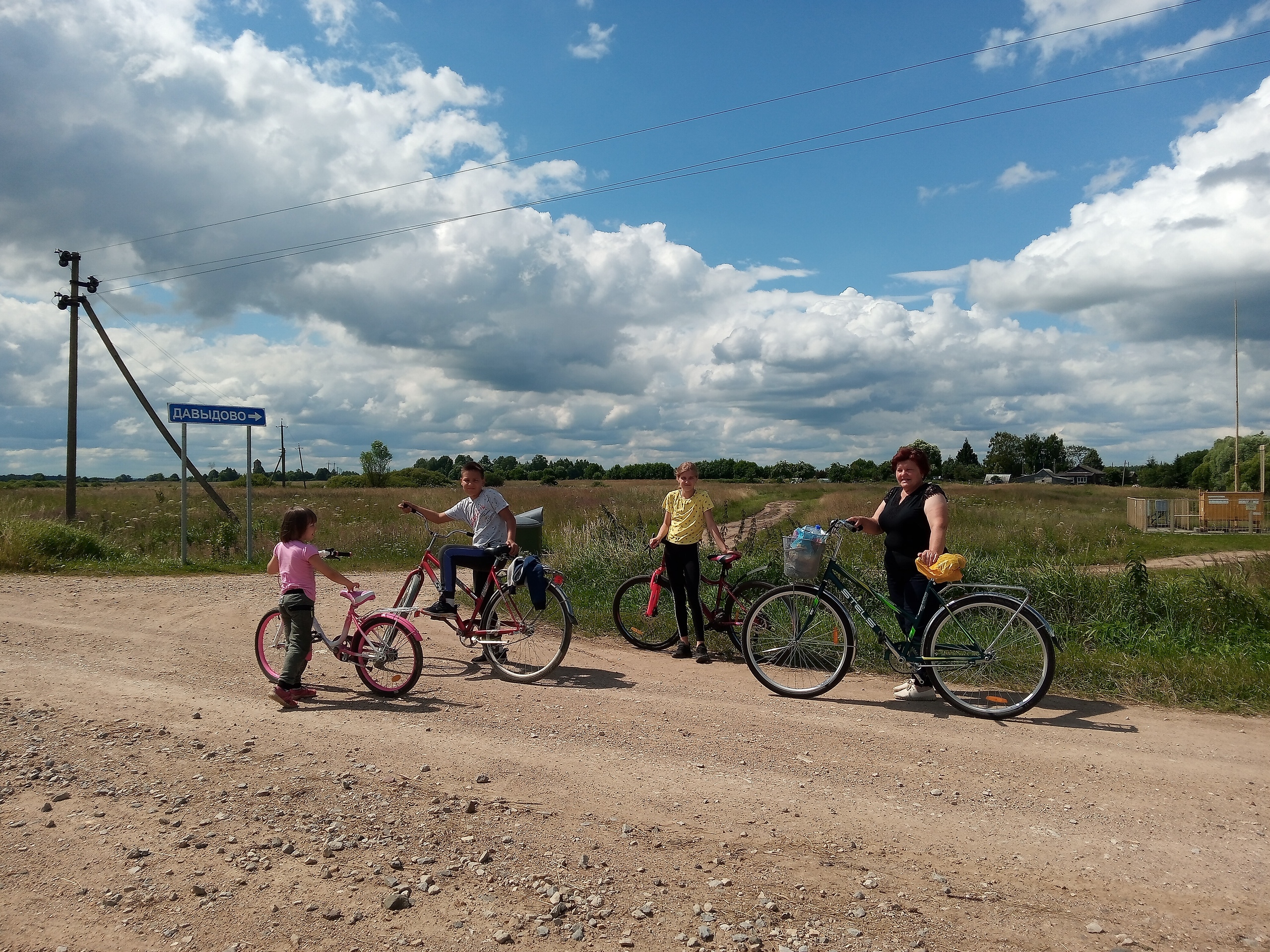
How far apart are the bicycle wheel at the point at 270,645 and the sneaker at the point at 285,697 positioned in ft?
2.47

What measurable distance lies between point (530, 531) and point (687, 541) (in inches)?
222

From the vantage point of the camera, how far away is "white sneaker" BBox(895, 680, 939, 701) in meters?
6.26

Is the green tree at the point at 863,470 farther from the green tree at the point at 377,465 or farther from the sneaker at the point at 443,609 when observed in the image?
the sneaker at the point at 443,609

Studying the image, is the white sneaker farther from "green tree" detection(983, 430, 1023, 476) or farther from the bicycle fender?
"green tree" detection(983, 430, 1023, 476)

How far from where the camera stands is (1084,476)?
123 meters

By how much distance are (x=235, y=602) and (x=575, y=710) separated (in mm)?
7087

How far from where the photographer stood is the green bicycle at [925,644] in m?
5.79

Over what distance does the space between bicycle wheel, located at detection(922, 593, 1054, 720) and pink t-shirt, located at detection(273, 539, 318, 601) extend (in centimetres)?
468

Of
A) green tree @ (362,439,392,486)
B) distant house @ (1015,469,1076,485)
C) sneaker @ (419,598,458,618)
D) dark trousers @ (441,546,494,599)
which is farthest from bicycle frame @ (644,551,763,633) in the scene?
distant house @ (1015,469,1076,485)

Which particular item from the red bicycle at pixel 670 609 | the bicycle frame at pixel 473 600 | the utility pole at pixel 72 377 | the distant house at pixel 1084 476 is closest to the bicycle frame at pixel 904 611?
the red bicycle at pixel 670 609

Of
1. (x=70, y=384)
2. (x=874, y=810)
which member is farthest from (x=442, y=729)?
(x=70, y=384)

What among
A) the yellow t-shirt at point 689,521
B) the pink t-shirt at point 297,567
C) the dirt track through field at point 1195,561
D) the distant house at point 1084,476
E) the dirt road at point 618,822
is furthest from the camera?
the distant house at point 1084,476

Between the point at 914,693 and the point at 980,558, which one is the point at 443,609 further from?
the point at 980,558

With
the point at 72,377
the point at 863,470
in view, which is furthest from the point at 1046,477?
the point at 72,377
